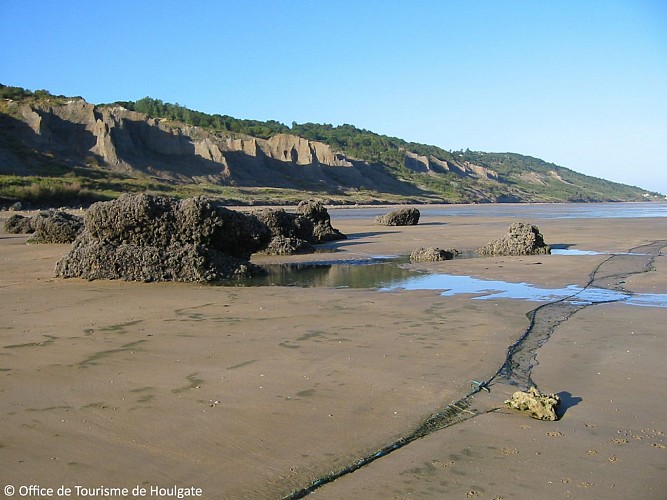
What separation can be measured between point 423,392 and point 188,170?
66.8 meters

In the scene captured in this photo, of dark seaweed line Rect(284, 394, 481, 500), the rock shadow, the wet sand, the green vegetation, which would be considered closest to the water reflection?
the wet sand

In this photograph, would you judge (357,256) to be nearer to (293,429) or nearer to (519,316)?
(519,316)

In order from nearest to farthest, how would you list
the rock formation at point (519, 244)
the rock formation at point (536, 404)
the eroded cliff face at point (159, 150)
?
the rock formation at point (536, 404) < the rock formation at point (519, 244) < the eroded cliff face at point (159, 150)

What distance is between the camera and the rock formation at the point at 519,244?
14867 mm

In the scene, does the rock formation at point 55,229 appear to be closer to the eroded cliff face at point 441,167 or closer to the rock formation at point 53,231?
the rock formation at point 53,231

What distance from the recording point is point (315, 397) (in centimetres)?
427

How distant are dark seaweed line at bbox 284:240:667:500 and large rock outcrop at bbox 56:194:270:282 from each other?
17.9ft

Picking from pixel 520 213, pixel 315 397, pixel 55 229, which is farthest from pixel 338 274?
pixel 520 213

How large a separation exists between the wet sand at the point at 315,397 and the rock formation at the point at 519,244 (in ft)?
23.4

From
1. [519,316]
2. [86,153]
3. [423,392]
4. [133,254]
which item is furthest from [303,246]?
[86,153]

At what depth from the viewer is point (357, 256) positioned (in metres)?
15.0

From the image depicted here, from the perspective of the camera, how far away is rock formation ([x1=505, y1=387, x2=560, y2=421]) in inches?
153

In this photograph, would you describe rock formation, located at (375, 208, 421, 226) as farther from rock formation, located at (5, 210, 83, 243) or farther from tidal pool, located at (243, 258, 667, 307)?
tidal pool, located at (243, 258, 667, 307)

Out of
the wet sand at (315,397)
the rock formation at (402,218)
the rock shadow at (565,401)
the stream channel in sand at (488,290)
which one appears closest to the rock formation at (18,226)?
the stream channel in sand at (488,290)
